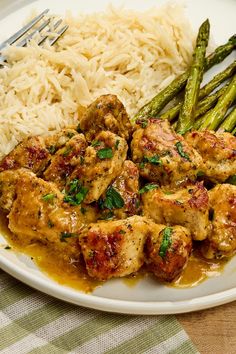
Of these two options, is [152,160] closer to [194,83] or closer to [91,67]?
[194,83]

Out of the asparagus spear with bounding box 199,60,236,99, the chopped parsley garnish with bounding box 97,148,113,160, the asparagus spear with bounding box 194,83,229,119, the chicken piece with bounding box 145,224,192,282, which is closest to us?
the chicken piece with bounding box 145,224,192,282

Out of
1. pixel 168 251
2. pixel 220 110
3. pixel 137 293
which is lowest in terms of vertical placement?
pixel 137 293

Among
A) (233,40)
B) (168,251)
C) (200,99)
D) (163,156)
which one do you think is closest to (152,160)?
(163,156)

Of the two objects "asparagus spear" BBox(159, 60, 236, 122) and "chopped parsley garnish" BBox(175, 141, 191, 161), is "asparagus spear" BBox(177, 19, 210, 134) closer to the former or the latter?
"asparagus spear" BBox(159, 60, 236, 122)

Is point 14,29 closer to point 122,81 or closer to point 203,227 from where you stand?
point 122,81

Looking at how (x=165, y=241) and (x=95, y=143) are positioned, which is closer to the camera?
(x=165, y=241)

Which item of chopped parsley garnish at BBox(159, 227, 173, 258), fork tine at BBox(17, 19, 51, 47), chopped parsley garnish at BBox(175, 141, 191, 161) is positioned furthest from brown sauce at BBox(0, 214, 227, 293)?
fork tine at BBox(17, 19, 51, 47)

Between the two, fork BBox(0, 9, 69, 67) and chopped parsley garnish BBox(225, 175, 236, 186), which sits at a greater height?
fork BBox(0, 9, 69, 67)

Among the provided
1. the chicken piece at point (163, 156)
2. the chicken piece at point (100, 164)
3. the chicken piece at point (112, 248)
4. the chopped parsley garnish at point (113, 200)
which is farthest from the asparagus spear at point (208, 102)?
the chicken piece at point (112, 248)

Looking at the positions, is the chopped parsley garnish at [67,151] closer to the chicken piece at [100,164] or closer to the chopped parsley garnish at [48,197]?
the chicken piece at [100,164]
